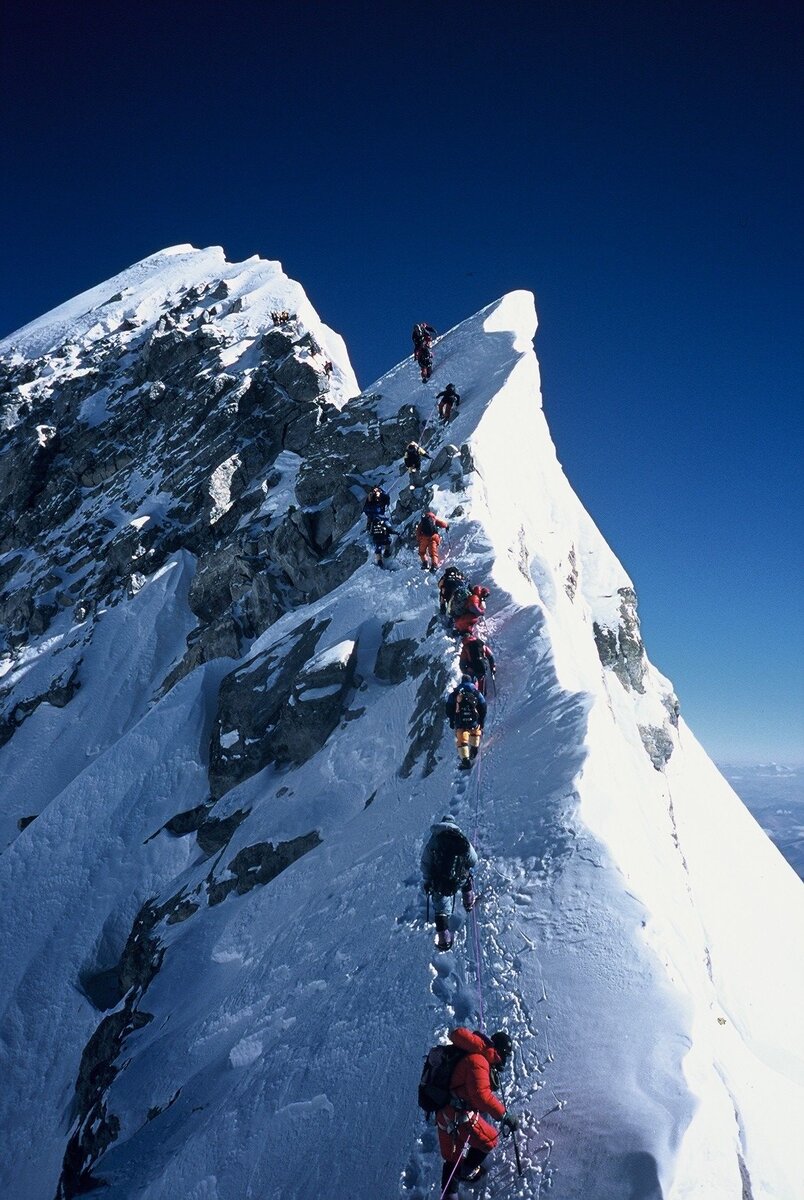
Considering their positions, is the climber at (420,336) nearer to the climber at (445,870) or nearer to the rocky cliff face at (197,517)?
the rocky cliff face at (197,517)

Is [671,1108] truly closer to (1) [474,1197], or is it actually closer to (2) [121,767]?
(1) [474,1197]

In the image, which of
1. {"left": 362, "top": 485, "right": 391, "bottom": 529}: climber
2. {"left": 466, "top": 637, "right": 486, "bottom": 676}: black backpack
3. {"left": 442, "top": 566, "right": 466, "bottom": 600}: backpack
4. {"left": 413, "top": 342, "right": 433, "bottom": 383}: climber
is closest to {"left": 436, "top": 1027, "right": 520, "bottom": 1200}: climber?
{"left": 466, "top": 637, "right": 486, "bottom": 676}: black backpack

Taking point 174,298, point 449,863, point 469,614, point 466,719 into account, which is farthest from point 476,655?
point 174,298

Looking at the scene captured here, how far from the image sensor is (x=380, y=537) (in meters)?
17.7

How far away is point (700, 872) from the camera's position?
65.5 ft

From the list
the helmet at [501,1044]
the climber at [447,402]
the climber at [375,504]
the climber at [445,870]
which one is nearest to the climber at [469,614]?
the climber at [445,870]

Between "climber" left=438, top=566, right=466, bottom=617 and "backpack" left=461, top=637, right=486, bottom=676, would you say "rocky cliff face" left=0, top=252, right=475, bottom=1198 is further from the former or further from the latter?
"climber" left=438, top=566, right=466, bottom=617

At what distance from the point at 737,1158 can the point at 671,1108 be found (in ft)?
2.02

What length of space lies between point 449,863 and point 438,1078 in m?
2.14

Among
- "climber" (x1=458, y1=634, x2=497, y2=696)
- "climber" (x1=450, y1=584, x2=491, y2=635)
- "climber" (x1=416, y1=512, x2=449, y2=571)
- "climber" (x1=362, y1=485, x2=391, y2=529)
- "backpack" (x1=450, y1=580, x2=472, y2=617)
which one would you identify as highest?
"climber" (x1=362, y1=485, x2=391, y2=529)

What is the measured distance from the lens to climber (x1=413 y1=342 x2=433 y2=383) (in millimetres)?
27311

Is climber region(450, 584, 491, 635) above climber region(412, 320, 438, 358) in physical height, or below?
below

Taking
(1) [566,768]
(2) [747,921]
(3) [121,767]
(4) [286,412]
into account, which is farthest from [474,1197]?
(4) [286,412]

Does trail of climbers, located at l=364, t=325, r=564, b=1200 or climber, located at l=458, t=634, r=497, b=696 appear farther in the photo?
climber, located at l=458, t=634, r=497, b=696
